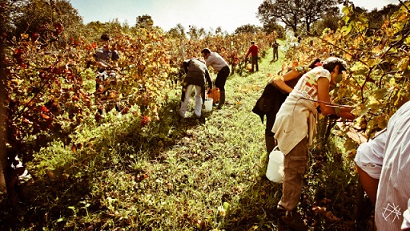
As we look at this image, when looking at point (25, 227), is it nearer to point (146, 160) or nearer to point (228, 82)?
point (146, 160)

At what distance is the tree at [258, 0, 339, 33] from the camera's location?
153 ft

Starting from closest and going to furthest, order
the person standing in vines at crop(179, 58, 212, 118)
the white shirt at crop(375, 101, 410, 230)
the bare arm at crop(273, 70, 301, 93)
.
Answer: the white shirt at crop(375, 101, 410, 230) < the bare arm at crop(273, 70, 301, 93) < the person standing in vines at crop(179, 58, 212, 118)

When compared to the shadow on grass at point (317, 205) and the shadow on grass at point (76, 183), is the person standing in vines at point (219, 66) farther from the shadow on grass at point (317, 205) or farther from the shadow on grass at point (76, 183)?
the shadow on grass at point (317, 205)

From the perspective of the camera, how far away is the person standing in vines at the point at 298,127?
2449 millimetres

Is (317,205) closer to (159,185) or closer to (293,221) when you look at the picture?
(293,221)

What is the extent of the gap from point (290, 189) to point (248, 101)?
4.62m

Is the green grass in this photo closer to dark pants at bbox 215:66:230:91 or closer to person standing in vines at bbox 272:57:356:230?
person standing in vines at bbox 272:57:356:230

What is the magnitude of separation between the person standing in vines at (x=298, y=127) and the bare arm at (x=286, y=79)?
351mm

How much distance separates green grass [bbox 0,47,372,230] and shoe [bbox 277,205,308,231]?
0.18m

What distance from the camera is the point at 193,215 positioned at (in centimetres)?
283

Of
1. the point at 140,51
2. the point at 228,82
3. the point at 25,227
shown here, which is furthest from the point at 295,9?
the point at 25,227

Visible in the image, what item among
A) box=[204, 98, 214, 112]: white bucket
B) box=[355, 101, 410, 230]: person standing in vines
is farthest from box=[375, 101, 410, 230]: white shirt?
box=[204, 98, 214, 112]: white bucket

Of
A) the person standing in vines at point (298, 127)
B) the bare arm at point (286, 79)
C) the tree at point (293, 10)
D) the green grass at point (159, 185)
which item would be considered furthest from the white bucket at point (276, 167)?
the tree at point (293, 10)

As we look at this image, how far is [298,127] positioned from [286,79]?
2.63ft
